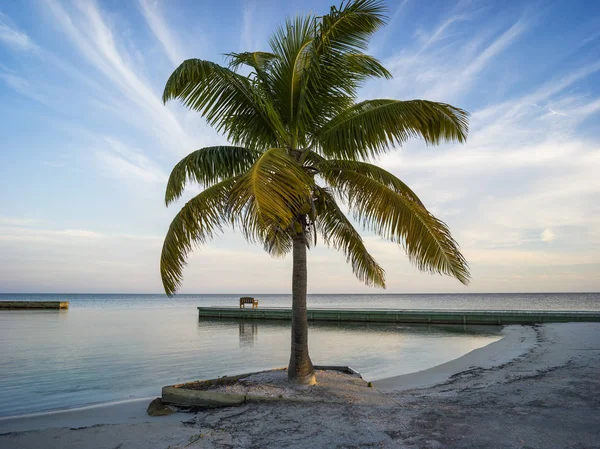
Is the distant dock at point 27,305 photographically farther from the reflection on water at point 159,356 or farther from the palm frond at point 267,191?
the palm frond at point 267,191

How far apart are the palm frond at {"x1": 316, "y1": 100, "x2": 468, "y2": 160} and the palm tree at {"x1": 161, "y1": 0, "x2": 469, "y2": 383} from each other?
0.8 inches

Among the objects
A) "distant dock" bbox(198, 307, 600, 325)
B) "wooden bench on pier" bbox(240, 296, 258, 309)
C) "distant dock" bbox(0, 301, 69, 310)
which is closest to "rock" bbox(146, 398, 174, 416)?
"distant dock" bbox(198, 307, 600, 325)

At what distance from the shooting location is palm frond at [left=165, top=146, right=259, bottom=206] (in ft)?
27.5

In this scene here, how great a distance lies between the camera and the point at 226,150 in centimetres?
841

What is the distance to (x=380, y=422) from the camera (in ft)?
19.6

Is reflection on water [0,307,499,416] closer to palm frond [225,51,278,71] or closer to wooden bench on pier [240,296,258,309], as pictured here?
palm frond [225,51,278,71]

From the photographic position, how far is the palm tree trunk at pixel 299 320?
8.27 m

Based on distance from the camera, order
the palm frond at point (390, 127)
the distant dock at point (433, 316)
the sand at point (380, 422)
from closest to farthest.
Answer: the sand at point (380, 422), the palm frond at point (390, 127), the distant dock at point (433, 316)

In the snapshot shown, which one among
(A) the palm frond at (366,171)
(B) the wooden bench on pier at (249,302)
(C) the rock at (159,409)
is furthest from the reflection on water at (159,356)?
(B) the wooden bench on pier at (249,302)

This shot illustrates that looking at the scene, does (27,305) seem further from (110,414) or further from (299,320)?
(299,320)

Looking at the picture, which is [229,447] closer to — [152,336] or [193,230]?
[193,230]

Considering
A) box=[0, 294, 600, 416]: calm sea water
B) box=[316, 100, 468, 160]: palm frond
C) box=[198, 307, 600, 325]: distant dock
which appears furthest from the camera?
box=[198, 307, 600, 325]: distant dock

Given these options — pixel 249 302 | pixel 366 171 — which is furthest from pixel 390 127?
pixel 249 302

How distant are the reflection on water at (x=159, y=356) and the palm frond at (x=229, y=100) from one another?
7373 millimetres
